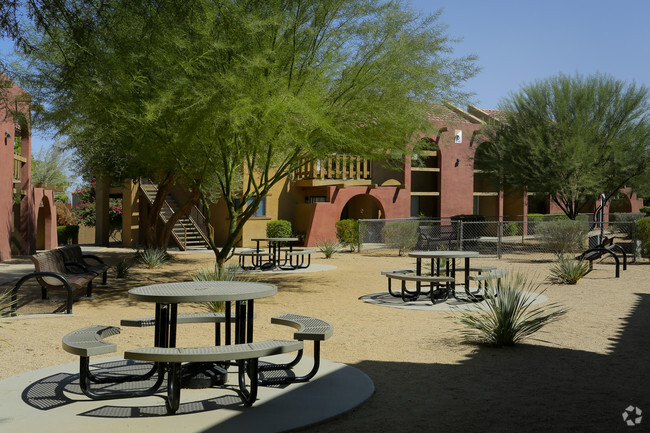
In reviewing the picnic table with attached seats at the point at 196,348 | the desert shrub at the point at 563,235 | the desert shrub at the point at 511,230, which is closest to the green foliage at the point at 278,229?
the desert shrub at the point at 563,235

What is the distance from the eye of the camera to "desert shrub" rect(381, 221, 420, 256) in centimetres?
2452

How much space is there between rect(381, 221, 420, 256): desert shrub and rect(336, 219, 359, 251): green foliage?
1.94 metres

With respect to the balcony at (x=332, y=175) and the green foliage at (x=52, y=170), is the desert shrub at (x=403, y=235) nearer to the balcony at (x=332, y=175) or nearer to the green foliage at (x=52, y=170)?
the balcony at (x=332, y=175)

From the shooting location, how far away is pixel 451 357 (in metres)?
7.15

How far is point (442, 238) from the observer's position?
91.7ft

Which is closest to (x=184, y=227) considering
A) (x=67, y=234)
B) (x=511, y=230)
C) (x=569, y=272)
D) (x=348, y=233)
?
(x=67, y=234)

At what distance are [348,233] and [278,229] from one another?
12.5ft

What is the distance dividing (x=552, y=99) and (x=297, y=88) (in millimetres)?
18581

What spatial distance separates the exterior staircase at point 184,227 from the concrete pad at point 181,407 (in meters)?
22.4

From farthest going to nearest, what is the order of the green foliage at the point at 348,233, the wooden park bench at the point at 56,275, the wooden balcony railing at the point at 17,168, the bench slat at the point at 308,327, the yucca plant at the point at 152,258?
1. the green foliage at the point at 348,233
2. the wooden balcony railing at the point at 17,168
3. the yucca plant at the point at 152,258
4. the wooden park bench at the point at 56,275
5. the bench slat at the point at 308,327

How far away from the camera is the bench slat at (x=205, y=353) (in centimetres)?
466

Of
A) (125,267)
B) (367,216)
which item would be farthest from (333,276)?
(367,216)

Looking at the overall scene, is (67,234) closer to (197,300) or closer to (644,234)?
(644,234)

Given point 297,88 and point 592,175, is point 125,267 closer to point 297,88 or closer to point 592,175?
point 297,88
